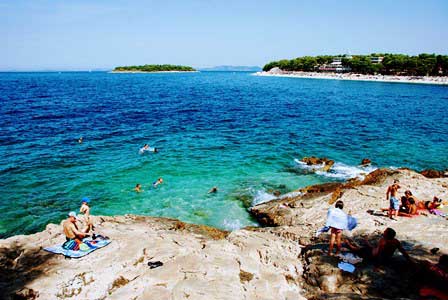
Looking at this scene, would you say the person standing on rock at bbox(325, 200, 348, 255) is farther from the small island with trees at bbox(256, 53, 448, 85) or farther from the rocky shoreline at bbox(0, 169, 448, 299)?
the small island with trees at bbox(256, 53, 448, 85)

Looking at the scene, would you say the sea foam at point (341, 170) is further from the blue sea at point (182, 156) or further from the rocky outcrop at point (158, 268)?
the rocky outcrop at point (158, 268)

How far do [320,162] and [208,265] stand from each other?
1842 cm

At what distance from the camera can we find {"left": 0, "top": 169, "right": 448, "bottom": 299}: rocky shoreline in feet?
27.4

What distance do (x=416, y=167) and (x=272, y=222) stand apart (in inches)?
704

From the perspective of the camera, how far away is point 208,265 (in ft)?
31.1

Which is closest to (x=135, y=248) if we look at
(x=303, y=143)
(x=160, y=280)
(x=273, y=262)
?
(x=160, y=280)

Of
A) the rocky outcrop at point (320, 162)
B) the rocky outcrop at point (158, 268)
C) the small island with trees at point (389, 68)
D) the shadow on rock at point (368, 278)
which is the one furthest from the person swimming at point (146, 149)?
the small island with trees at point (389, 68)

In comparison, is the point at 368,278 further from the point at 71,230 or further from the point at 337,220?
the point at 71,230

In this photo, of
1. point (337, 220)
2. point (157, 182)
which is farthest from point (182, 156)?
point (337, 220)

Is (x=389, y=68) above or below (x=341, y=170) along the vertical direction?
above

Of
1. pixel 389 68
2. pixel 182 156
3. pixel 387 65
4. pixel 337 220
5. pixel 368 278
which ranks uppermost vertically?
pixel 387 65

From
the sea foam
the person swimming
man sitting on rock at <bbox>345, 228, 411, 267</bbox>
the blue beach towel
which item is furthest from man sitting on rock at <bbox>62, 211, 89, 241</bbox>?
the sea foam

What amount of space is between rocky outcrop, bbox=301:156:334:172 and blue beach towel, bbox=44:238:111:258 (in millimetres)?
18783

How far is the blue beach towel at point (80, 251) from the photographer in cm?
1010
